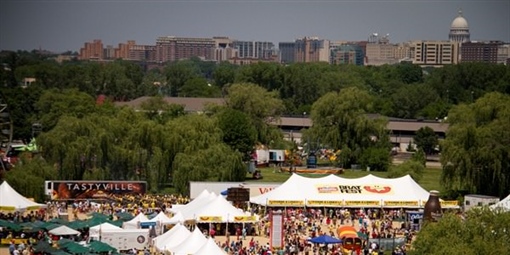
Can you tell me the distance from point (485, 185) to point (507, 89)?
77.9 metres

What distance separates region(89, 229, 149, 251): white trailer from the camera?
40.2 metres

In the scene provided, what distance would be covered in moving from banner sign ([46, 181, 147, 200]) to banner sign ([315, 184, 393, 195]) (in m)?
8.84

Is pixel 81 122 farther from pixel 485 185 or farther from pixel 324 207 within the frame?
pixel 485 185

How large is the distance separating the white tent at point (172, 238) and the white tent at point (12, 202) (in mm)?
8375

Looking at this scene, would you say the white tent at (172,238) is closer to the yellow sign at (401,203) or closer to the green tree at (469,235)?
the green tree at (469,235)

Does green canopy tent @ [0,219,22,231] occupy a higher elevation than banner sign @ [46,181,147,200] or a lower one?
lower

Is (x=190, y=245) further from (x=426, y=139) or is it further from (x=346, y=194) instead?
(x=426, y=139)

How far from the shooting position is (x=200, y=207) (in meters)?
46.0

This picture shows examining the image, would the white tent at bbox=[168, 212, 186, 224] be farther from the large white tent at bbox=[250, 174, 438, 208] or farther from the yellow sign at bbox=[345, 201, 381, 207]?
the yellow sign at bbox=[345, 201, 381, 207]

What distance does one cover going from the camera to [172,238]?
39719 millimetres

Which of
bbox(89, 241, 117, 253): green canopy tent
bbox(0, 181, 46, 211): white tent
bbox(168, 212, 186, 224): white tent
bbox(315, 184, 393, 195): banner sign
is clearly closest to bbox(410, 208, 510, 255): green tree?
bbox(89, 241, 117, 253): green canopy tent

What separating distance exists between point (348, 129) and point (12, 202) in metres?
31.6

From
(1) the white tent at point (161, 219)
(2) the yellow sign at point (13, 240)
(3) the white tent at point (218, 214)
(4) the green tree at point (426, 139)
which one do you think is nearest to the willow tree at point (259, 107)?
(4) the green tree at point (426, 139)

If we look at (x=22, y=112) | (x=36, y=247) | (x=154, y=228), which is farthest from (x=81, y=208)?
(x=22, y=112)
